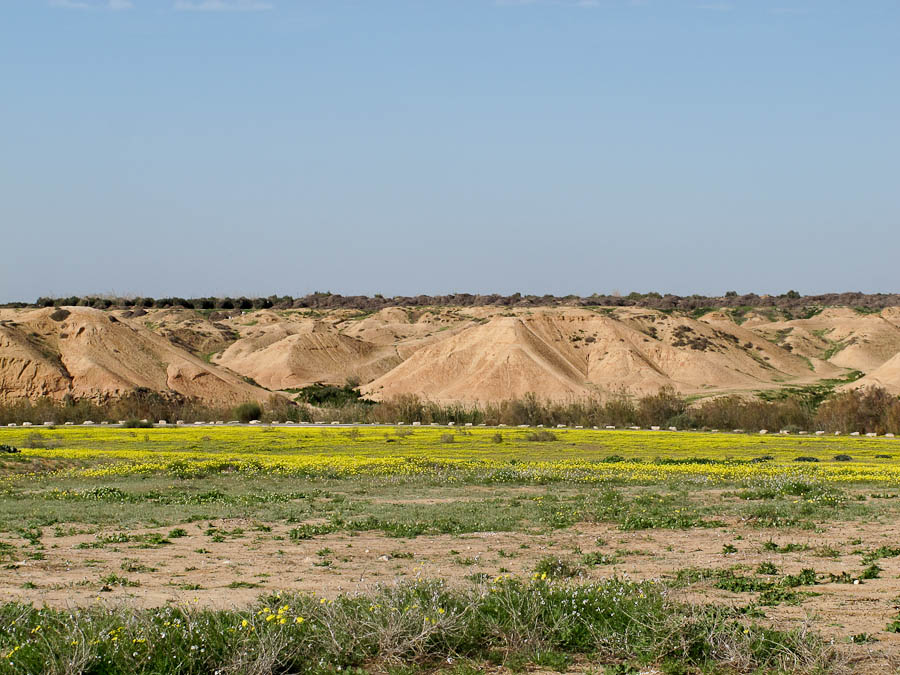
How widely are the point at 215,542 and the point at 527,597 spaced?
7.19m

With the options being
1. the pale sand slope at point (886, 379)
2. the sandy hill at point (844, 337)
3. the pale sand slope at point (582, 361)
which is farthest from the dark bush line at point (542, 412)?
the sandy hill at point (844, 337)

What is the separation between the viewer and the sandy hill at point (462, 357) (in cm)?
6881

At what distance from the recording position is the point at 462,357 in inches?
3014

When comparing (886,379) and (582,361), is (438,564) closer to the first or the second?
(886,379)

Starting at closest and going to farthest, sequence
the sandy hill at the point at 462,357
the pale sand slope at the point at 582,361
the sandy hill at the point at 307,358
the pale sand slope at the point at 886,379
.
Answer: the pale sand slope at the point at 886,379 → the sandy hill at the point at 462,357 → the pale sand slope at the point at 582,361 → the sandy hill at the point at 307,358

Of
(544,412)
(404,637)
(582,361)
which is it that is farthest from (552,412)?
(404,637)

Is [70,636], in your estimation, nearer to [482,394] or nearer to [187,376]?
[482,394]

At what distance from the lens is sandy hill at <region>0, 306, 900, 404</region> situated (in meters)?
68.8

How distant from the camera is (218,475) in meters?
25.7

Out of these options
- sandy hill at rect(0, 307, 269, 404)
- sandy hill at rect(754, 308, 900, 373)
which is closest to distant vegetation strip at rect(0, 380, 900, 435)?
sandy hill at rect(0, 307, 269, 404)

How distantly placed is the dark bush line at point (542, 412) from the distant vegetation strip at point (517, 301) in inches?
2544

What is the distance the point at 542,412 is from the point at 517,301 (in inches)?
3543

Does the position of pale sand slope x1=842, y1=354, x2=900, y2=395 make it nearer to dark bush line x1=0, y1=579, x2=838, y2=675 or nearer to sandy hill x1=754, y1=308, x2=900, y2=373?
sandy hill x1=754, y1=308, x2=900, y2=373

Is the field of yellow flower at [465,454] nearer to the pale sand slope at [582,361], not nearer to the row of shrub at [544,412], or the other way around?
the row of shrub at [544,412]
